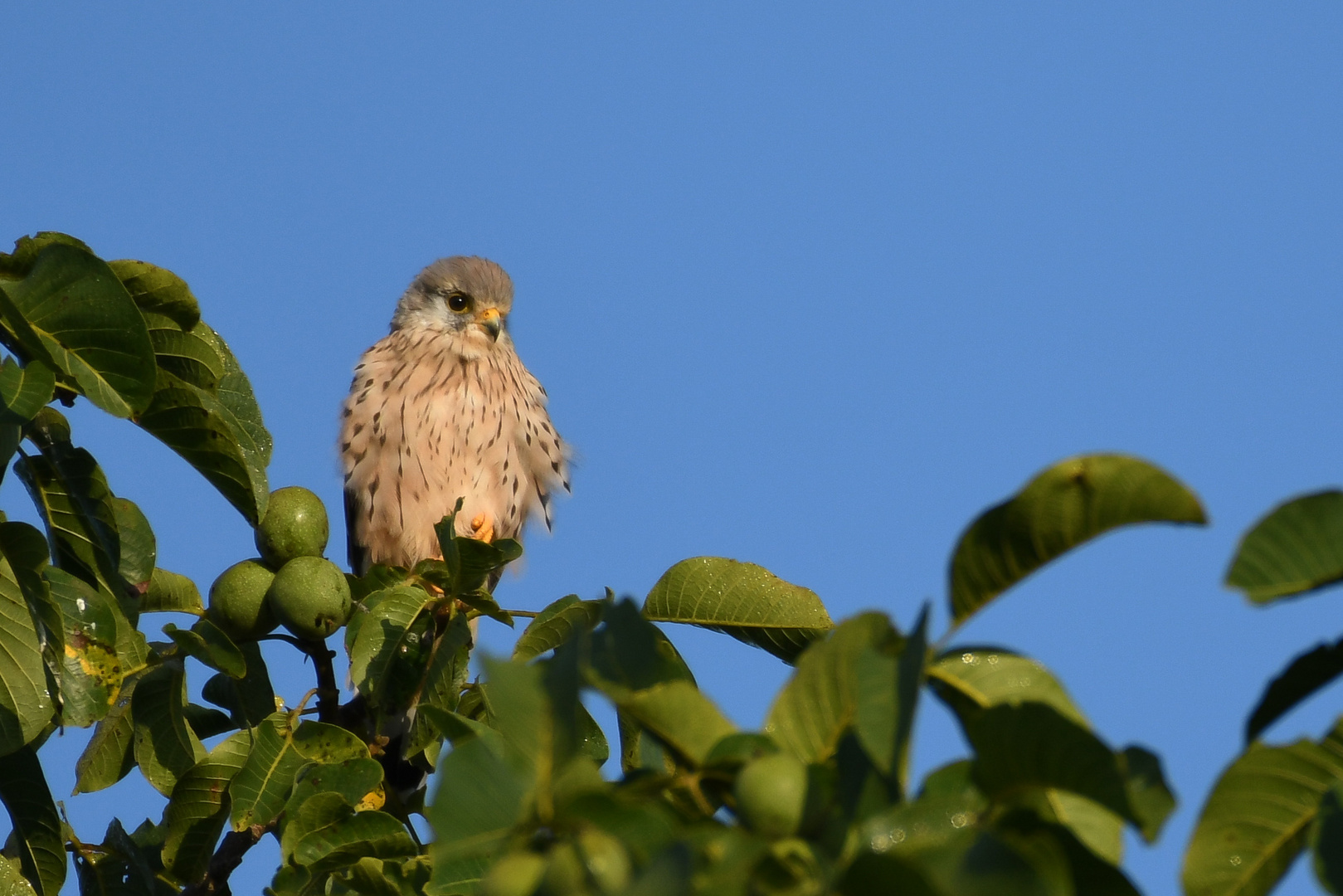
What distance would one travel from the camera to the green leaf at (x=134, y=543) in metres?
2.69

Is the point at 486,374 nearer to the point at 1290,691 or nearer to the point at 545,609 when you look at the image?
the point at 545,609

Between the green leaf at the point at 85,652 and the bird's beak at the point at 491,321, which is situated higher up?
the bird's beak at the point at 491,321

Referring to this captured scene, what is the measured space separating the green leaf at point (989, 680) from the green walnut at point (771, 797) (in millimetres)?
238

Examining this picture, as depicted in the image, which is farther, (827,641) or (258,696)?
(258,696)

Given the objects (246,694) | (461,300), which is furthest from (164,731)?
(461,300)

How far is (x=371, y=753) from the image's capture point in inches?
131

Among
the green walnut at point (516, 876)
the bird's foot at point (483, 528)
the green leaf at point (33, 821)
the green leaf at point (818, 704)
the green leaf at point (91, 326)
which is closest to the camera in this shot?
the green walnut at point (516, 876)

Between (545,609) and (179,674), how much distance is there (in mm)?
834

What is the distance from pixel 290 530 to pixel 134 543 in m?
0.73

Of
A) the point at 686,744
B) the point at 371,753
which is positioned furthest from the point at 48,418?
the point at 686,744

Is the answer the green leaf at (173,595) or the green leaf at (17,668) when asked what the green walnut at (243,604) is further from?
the green leaf at (17,668)

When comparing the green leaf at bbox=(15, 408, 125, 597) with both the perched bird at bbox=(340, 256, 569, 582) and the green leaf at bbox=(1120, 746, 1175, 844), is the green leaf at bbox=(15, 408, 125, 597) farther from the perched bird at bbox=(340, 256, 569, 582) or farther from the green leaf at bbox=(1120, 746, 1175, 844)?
the perched bird at bbox=(340, 256, 569, 582)

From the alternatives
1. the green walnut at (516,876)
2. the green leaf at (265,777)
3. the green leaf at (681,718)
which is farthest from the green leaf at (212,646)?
the green walnut at (516,876)

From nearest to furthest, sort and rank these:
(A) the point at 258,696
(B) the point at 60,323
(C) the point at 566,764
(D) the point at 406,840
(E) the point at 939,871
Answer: (E) the point at 939,871 → (C) the point at 566,764 → (B) the point at 60,323 → (D) the point at 406,840 → (A) the point at 258,696
